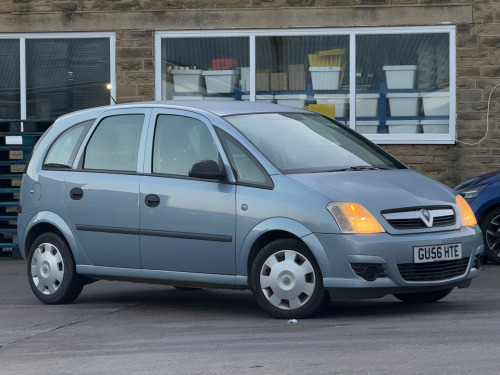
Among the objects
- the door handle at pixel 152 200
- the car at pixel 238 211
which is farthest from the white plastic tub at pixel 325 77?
the door handle at pixel 152 200

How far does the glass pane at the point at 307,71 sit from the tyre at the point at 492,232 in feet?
15.2

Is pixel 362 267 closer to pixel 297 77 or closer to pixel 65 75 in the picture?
pixel 297 77

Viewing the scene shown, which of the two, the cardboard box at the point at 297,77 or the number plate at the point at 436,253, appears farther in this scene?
the cardboard box at the point at 297,77

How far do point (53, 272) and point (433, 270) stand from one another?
333 centimetres

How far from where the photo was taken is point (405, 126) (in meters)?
17.8

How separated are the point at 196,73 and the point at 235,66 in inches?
23.2

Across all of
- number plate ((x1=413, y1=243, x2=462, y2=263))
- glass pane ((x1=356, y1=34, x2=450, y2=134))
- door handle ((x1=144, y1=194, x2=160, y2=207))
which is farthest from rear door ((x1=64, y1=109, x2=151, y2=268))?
glass pane ((x1=356, y1=34, x2=450, y2=134))

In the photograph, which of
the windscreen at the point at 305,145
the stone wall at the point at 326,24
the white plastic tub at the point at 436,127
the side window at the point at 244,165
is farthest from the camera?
the white plastic tub at the point at 436,127

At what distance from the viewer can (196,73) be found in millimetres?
18391

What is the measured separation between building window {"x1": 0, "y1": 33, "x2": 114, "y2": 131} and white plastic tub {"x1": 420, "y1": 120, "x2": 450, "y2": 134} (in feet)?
15.3

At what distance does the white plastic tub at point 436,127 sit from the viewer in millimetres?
17688

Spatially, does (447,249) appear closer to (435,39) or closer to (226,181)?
(226,181)

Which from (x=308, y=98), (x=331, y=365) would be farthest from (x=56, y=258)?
(x=308, y=98)

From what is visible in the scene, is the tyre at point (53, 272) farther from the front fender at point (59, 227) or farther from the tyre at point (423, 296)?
the tyre at point (423, 296)
